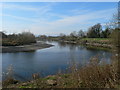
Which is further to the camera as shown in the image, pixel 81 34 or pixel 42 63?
pixel 81 34

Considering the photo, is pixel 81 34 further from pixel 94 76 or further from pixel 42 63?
pixel 94 76

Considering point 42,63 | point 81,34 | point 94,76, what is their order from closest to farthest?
point 94,76 → point 42,63 → point 81,34

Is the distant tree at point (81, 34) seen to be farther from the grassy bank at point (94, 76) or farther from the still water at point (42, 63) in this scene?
the grassy bank at point (94, 76)

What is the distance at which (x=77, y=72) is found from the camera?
3438mm

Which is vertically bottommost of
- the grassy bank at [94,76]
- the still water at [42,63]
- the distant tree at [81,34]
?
the still water at [42,63]

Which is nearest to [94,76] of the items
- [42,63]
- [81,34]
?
[42,63]

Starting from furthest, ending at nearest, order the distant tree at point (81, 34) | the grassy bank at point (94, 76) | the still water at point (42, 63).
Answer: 1. the distant tree at point (81, 34)
2. the still water at point (42, 63)
3. the grassy bank at point (94, 76)

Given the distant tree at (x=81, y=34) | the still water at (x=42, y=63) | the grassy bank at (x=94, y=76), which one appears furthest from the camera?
the distant tree at (x=81, y=34)

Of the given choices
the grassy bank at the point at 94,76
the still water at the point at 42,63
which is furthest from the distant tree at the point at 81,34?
the grassy bank at the point at 94,76

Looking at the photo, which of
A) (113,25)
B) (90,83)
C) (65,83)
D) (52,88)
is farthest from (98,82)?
(113,25)

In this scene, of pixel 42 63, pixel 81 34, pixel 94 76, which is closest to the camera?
pixel 94 76

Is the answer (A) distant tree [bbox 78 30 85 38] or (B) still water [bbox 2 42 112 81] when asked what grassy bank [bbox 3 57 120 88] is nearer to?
(B) still water [bbox 2 42 112 81]

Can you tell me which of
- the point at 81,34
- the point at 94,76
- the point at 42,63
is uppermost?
the point at 81,34

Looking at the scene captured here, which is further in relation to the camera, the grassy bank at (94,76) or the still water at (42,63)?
the still water at (42,63)
